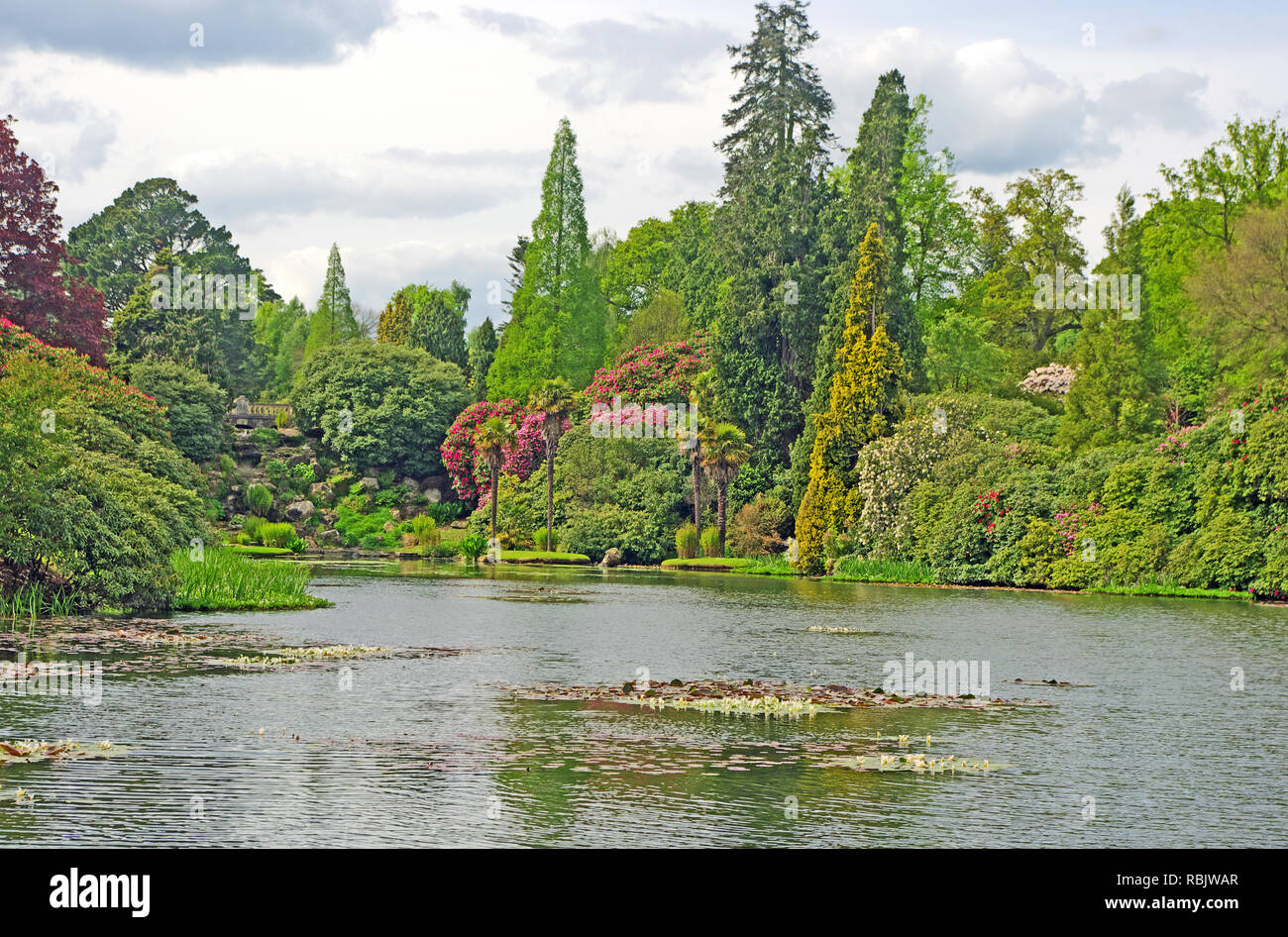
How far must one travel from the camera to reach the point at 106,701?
1731cm

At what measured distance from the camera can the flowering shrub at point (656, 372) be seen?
69.1 m

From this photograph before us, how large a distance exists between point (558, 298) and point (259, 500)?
2292cm

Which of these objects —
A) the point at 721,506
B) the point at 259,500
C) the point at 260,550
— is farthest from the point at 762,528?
the point at 259,500

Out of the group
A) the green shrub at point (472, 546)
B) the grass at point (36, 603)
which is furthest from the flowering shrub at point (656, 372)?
the grass at point (36, 603)

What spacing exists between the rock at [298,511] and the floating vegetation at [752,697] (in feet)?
166

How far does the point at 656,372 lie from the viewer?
229 feet

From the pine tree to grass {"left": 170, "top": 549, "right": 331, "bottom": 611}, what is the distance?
2739 cm

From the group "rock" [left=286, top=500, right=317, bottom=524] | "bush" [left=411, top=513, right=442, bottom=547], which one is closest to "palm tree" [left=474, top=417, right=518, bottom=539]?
"bush" [left=411, top=513, right=442, bottom=547]

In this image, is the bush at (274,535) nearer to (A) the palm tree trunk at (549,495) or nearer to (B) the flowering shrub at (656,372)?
(A) the palm tree trunk at (549,495)

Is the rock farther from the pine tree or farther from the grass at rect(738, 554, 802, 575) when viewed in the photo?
the pine tree

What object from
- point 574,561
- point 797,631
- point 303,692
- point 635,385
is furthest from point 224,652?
point 635,385
